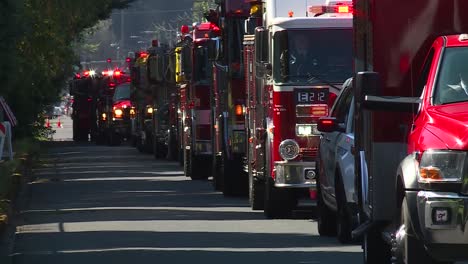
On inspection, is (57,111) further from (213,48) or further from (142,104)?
(213,48)

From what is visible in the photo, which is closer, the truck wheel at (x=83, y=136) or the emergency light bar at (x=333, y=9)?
the emergency light bar at (x=333, y=9)

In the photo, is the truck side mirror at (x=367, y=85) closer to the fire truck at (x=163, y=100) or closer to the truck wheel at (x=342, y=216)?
the truck wheel at (x=342, y=216)

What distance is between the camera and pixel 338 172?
17453mm

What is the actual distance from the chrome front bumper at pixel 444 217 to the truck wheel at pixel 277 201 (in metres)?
9.90

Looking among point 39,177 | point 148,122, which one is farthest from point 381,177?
point 148,122

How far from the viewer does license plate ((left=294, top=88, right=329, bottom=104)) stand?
20.8 metres

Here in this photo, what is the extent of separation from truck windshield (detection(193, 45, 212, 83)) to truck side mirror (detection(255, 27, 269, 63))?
11.1 metres

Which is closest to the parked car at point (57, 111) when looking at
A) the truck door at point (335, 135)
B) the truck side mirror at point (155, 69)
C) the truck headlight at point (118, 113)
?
the truck headlight at point (118, 113)

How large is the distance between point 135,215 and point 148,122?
2812 cm

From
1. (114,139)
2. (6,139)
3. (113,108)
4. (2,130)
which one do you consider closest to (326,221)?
(2,130)

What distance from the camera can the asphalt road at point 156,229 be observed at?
16922mm

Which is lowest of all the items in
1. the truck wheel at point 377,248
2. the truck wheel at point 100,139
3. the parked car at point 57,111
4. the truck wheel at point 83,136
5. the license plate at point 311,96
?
the parked car at point 57,111

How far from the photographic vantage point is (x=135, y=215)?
23.5m

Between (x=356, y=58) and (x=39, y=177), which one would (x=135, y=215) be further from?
(x=39, y=177)
